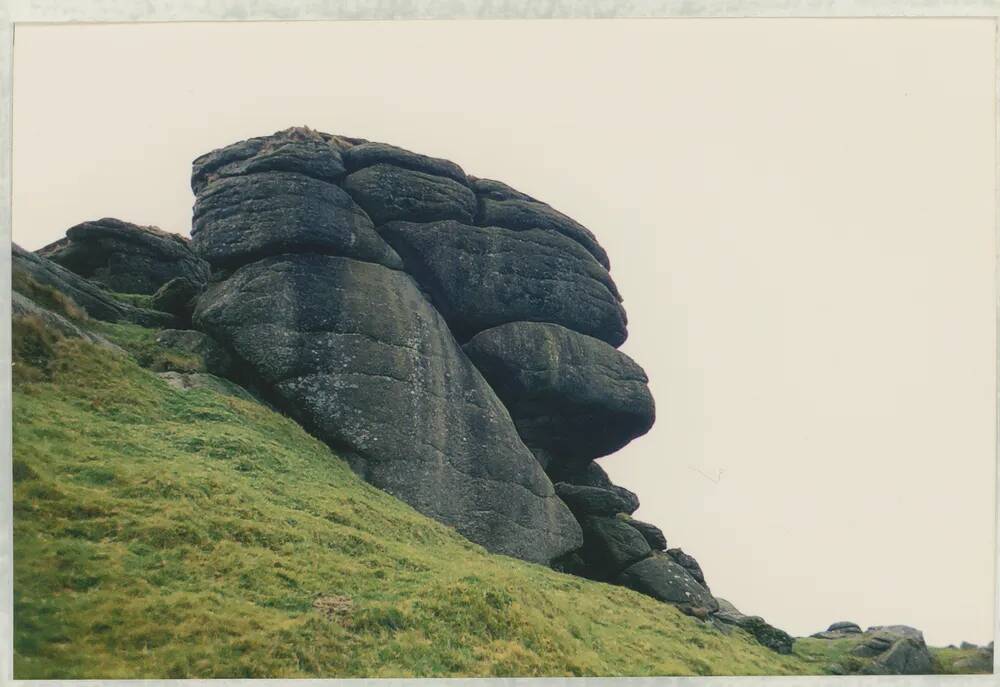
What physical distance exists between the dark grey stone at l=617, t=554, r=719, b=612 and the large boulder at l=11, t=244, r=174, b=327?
2595cm

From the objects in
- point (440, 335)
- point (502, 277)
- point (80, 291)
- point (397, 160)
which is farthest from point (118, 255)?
point (502, 277)

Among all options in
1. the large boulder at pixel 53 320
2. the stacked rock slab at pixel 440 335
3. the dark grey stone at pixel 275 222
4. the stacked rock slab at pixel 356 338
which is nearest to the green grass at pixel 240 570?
the large boulder at pixel 53 320

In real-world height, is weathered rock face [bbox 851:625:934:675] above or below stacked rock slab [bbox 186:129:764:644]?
below

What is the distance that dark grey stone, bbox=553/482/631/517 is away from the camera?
2036 inches

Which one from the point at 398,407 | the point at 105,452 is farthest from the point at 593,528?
the point at 105,452

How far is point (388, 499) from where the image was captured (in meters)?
41.3

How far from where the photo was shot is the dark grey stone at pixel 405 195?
5088 centimetres

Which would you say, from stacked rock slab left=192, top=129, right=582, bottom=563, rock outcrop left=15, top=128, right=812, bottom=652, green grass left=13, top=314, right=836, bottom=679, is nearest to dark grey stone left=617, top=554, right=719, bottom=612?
rock outcrop left=15, top=128, right=812, bottom=652

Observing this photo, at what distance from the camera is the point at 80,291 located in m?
46.2

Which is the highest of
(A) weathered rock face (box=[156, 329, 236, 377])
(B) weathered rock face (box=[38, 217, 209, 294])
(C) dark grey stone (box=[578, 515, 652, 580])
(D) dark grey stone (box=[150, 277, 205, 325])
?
(B) weathered rock face (box=[38, 217, 209, 294])

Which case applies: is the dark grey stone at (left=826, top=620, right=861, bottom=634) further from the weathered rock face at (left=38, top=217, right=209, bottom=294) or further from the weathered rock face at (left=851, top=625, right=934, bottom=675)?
the weathered rock face at (left=38, top=217, right=209, bottom=294)

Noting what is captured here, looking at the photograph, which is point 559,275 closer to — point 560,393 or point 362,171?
point 560,393

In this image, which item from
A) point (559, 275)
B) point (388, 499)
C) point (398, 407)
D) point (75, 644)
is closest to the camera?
point (75, 644)

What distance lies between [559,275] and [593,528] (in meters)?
13.8
